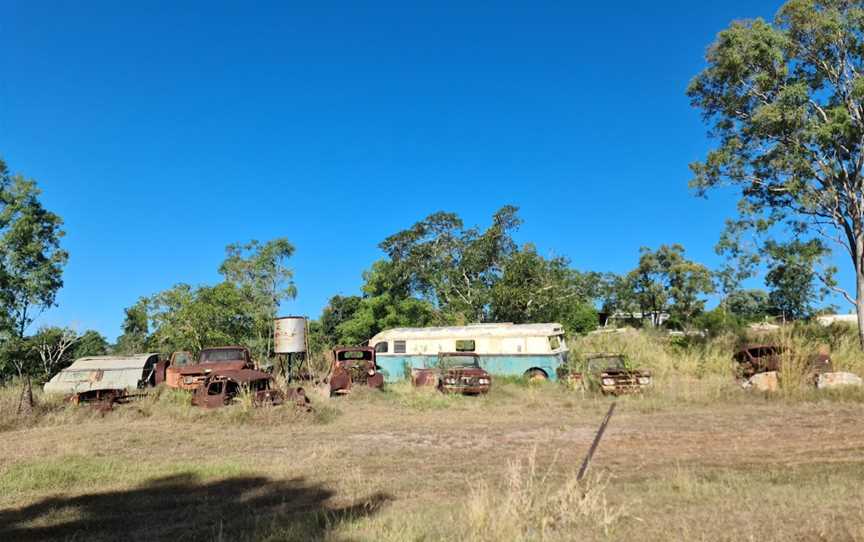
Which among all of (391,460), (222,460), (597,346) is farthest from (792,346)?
(222,460)

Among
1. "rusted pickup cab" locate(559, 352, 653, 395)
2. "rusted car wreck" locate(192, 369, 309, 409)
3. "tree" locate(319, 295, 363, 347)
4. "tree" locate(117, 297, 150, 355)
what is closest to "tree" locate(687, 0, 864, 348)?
"rusted pickup cab" locate(559, 352, 653, 395)

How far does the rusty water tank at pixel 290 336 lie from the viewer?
67.2ft

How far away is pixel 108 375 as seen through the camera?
19.3 m

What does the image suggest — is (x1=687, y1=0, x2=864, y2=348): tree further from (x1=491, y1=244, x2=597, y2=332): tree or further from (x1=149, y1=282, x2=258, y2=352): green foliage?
(x1=149, y1=282, x2=258, y2=352): green foliage

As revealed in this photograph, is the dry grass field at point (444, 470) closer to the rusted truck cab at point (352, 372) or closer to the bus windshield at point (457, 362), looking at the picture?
the rusted truck cab at point (352, 372)

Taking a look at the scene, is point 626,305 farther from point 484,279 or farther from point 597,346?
point 597,346

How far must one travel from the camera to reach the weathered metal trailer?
18.5m

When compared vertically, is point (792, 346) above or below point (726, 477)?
above

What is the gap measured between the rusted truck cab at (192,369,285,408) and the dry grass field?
62 cm

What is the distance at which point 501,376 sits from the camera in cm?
1916

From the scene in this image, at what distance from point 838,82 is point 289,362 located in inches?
870

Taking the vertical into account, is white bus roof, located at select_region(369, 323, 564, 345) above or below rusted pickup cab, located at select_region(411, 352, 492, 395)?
above

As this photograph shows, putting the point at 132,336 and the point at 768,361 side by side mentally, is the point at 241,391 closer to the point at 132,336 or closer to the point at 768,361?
the point at 768,361

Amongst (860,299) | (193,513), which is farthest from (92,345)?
(860,299)
